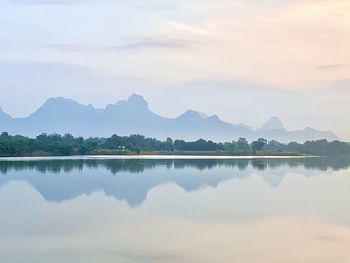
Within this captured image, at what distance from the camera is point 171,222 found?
8.96 metres

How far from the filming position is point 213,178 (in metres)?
17.9

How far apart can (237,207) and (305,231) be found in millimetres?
2609

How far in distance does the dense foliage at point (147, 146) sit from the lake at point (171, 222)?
21.9m

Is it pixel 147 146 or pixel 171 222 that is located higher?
pixel 147 146

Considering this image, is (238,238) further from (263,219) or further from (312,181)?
(312,181)

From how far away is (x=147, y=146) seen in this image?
48.5 metres

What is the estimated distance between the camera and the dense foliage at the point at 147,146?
37.5 metres

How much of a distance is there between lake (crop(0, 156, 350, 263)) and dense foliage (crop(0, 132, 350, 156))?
71.9ft

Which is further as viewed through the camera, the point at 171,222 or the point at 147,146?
the point at 147,146

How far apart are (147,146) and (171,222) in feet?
130

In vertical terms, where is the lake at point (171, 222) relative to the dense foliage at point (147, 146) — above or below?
below

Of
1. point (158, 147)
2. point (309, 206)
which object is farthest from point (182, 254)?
point (158, 147)

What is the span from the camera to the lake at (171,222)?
22.1 ft

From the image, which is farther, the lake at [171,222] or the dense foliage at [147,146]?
the dense foliage at [147,146]
